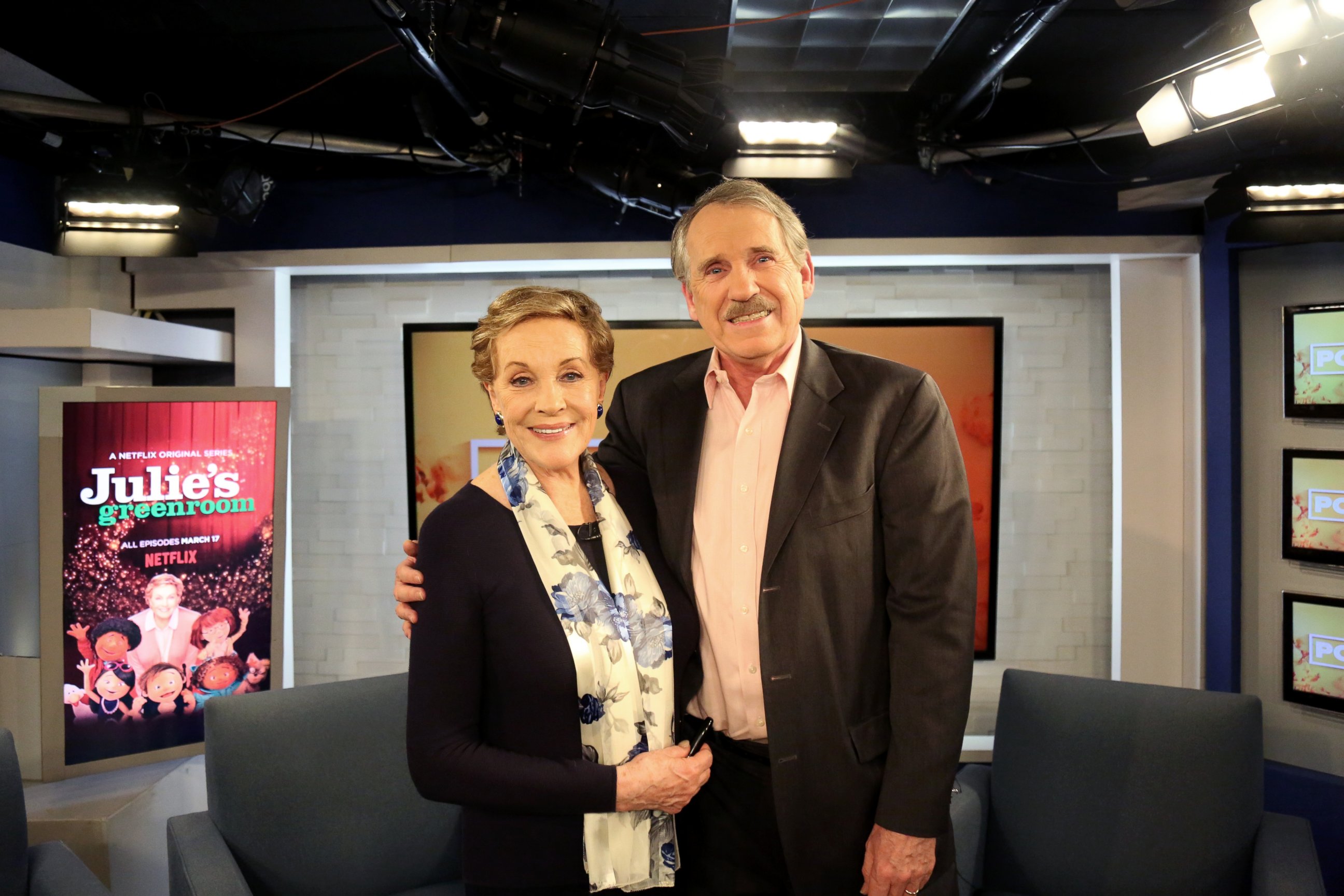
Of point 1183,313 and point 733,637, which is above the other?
point 1183,313

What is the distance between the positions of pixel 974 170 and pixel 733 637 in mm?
2931

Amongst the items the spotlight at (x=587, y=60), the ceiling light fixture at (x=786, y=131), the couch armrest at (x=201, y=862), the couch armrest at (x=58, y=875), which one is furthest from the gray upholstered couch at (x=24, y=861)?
the ceiling light fixture at (x=786, y=131)

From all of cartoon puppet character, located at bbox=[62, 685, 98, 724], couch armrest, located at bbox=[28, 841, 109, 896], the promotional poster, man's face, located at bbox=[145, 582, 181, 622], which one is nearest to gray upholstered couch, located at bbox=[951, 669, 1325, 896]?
couch armrest, located at bbox=[28, 841, 109, 896]

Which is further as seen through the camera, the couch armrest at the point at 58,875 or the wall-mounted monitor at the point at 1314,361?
the wall-mounted monitor at the point at 1314,361

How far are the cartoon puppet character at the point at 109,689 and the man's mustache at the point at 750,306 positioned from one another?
2.91m

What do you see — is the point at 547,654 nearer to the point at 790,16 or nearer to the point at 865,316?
the point at 790,16

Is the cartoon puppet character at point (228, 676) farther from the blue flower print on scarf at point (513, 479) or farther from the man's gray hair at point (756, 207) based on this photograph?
the man's gray hair at point (756, 207)

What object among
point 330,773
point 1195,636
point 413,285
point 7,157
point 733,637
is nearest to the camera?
point 733,637

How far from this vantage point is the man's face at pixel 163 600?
127 inches

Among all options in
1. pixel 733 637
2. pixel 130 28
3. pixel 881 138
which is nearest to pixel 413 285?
pixel 130 28

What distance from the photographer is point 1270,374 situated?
11.3 ft

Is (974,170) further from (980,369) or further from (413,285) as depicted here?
(413,285)

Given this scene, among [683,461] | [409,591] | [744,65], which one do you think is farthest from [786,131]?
[409,591]

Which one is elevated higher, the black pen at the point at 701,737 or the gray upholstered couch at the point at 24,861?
the black pen at the point at 701,737
